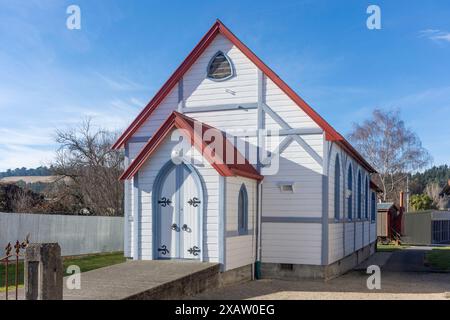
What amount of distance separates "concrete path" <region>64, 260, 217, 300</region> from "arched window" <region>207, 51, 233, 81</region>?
6384 millimetres

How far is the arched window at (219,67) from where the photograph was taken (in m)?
15.6

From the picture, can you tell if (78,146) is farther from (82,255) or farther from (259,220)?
(259,220)

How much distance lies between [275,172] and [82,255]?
12.9 metres

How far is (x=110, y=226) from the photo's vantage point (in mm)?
26125

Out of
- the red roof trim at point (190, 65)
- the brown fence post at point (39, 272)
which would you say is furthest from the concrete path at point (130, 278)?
the red roof trim at point (190, 65)

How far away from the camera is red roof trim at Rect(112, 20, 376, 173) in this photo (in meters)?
14.5

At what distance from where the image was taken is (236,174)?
1276 centimetres

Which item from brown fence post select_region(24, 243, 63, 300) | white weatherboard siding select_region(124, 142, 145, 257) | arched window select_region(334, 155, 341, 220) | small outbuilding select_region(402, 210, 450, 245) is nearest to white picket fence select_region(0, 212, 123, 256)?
white weatherboard siding select_region(124, 142, 145, 257)

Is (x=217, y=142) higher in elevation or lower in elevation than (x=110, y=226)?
higher

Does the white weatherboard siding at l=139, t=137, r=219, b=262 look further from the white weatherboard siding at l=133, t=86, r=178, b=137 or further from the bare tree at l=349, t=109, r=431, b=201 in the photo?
the bare tree at l=349, t=109, r=431, b=201

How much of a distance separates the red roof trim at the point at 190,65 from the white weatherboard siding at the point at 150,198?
348 cm

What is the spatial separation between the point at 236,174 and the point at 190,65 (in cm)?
496

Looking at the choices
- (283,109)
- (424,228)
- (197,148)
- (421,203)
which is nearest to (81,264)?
(197,148)
